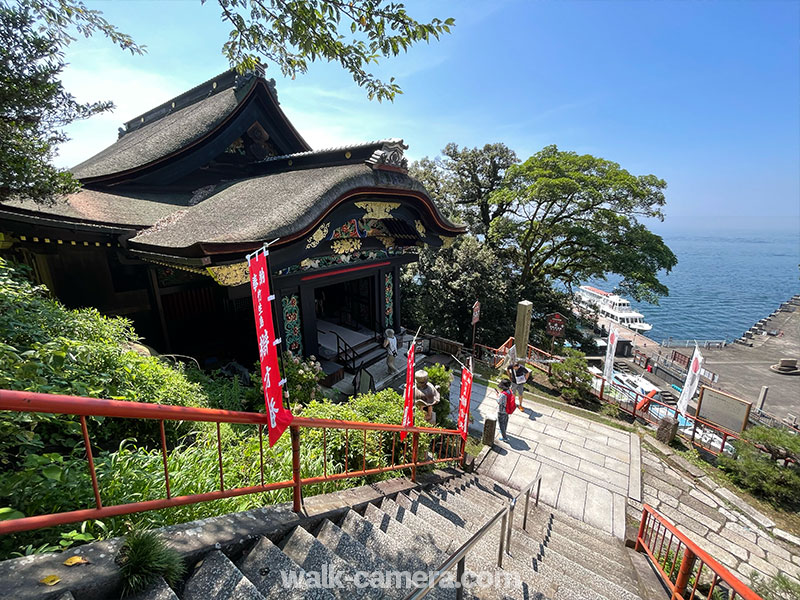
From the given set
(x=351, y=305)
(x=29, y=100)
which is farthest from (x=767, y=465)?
(x=29, y=100)

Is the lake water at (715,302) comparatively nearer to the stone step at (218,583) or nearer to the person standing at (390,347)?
the person standing at (390,347)

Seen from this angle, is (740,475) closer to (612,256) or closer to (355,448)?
(355,448)

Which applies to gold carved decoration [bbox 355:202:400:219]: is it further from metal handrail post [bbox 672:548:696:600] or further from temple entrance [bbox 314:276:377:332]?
metal handrail post [bbox 672:548:696:600]

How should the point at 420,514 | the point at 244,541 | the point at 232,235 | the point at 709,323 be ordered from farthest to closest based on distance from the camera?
the point at 709,323 < the point at 232,235 < the point at 420,514 < the point at 244,541

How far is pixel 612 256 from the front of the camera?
1731cm

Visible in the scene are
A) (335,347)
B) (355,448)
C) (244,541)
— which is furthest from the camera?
(335,347)

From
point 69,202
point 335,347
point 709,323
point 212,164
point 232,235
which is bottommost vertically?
point 709,323

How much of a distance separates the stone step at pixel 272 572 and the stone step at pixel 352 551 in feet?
1.48

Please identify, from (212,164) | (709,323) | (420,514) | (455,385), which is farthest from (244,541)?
(709,323)

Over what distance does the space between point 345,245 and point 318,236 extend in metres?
1.27

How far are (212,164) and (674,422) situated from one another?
15.1 m

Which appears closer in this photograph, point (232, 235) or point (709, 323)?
point (232, 235)

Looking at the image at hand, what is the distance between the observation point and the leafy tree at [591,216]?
653 inches

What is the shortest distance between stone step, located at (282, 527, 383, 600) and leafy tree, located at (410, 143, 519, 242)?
67.7ft
